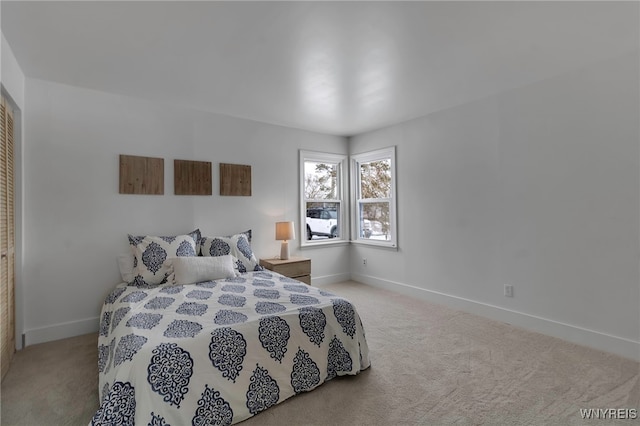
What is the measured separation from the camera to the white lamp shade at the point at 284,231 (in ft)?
13.7

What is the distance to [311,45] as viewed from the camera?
7.58 ft

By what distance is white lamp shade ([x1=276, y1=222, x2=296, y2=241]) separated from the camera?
4.19 metres

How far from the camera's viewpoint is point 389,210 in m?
4.66

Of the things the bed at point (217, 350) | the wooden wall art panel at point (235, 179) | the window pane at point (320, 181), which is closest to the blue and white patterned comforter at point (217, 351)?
the bed at point (217, 350)

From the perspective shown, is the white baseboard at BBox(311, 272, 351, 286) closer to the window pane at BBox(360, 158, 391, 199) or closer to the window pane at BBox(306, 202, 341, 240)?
the window pane at BBox(306, 202, 341, 240)

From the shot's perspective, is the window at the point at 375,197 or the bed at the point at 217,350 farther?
the window at the point at 375,197

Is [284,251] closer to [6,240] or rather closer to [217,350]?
[217,350]

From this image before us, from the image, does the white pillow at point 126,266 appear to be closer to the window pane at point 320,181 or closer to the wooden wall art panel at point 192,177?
the wooden wall art panel at point 192,177

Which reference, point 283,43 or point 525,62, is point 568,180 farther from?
point 283,43

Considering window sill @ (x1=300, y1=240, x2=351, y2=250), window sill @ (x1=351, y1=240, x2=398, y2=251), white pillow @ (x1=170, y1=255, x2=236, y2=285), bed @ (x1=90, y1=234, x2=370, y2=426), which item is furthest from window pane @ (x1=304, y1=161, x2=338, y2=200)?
bed @ (x1=90, y1=234, x2=370, y2=426)

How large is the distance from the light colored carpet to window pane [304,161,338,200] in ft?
8.07

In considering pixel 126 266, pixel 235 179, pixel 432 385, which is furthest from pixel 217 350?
pixel 235 179

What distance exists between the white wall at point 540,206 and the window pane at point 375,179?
470 millimetres

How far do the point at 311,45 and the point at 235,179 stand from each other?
219 cm
